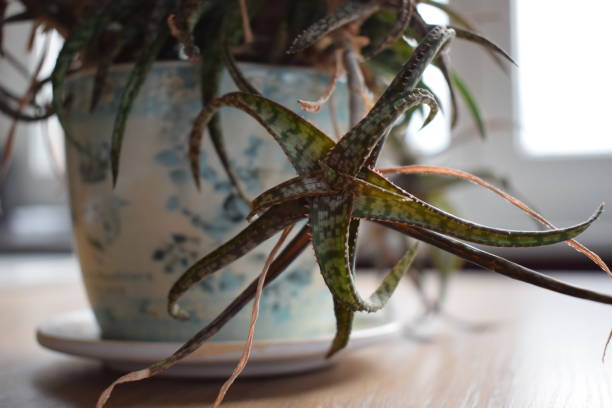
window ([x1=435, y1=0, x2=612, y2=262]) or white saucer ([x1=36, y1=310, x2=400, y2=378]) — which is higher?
white saucer ([x1=36, y1=310, x2=400, y2=378])

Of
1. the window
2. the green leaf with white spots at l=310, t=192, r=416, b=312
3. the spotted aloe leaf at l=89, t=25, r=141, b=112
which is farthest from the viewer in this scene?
the window

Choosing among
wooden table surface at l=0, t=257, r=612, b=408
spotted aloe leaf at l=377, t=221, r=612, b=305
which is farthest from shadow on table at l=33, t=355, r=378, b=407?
spotted aloe leaf at l=377, t=221, r=612, b=305

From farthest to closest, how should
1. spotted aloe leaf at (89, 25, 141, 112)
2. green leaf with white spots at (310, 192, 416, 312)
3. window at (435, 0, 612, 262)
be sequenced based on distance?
window at (435, 0, 612, 262) → spotted aloe leaf at (89, 25, 141, 112) → green leaf with white spots at (310, 192, 416, 312)

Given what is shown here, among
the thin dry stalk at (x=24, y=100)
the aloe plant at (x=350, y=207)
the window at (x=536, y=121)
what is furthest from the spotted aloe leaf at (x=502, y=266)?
the window at (x=536, y=121)

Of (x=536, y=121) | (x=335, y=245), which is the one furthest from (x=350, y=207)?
(x=536, y=121)

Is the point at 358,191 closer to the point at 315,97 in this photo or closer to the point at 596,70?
the point at 315,97

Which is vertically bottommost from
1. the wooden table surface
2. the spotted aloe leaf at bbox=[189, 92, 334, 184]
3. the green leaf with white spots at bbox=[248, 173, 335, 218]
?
the wooden table surface

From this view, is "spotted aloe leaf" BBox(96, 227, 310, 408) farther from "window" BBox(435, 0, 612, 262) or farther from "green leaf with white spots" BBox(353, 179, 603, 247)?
"window" BBox(435, 0, 612, 262)
